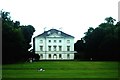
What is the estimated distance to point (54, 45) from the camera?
111 m

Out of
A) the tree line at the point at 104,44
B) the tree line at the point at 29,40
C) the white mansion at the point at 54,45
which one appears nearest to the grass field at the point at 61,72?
the tree line at the point at 29,40

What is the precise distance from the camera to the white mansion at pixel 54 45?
109875mm

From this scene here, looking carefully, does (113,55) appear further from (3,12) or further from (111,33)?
(3,12)

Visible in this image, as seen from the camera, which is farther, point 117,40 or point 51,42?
point 51,42

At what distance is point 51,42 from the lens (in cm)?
11088

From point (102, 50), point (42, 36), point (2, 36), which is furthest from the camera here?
point (42, 36)

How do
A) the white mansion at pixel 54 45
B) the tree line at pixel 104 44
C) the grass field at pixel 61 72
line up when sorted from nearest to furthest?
the grass field at pixel 61 72
the tree line at pixel 104 44
the white mansion at pixel 54 45

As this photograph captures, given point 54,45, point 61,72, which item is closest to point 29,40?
point 54,45

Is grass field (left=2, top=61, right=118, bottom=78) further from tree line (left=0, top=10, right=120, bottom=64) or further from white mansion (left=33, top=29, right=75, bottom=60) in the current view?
white mansion (left=33, top=29, right=75, bottom=60)

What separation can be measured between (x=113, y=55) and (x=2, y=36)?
26.9 meters

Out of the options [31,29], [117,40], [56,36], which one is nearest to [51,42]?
[56,36]

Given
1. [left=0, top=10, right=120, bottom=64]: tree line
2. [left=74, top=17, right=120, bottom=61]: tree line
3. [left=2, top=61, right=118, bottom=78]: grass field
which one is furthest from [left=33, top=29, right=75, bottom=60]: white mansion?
[left=2, top=61, right=118, bottom=78]: grass field

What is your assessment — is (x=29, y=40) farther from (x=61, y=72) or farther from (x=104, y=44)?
(x=61, y=72)

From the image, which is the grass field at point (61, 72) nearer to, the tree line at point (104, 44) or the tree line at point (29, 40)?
the tree line at point (29, 40)
